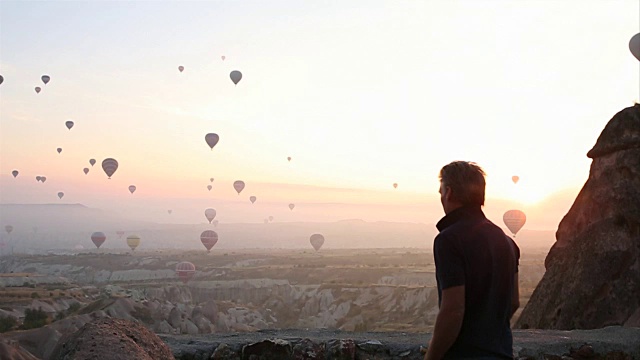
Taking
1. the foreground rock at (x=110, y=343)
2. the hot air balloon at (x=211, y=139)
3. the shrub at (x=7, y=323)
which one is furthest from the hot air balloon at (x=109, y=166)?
the foreground rock at (x=110, y=343)

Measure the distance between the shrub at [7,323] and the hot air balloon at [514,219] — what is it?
134 ft

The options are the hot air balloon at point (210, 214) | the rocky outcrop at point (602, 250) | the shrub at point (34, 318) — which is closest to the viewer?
the rocky outcrop at point (602, 250)

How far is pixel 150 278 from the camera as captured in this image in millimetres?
111562

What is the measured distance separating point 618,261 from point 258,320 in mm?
48763

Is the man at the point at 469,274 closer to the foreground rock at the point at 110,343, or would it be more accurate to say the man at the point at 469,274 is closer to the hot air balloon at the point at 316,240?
the foreground rock at the point at 110,343

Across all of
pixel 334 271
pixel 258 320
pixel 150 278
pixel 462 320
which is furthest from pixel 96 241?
pixel 462 320

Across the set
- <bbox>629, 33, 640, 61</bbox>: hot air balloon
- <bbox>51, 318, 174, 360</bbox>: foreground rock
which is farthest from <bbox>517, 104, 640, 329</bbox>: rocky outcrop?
<bbox>629, 33, 640, 61</bbox>: hot air balloon

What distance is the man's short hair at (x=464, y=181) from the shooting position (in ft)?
12.5

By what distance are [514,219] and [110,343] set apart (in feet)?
189

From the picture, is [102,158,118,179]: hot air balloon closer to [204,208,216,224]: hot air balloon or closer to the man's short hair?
[204,208,216,224]: hot air balloon

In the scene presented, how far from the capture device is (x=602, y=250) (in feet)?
46.5

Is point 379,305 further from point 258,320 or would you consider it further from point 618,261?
point 618,261

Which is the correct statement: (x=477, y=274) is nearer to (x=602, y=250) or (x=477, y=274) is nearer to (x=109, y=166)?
(x=602, y=250)

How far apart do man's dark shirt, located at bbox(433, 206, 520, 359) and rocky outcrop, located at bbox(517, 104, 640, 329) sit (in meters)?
9.85
